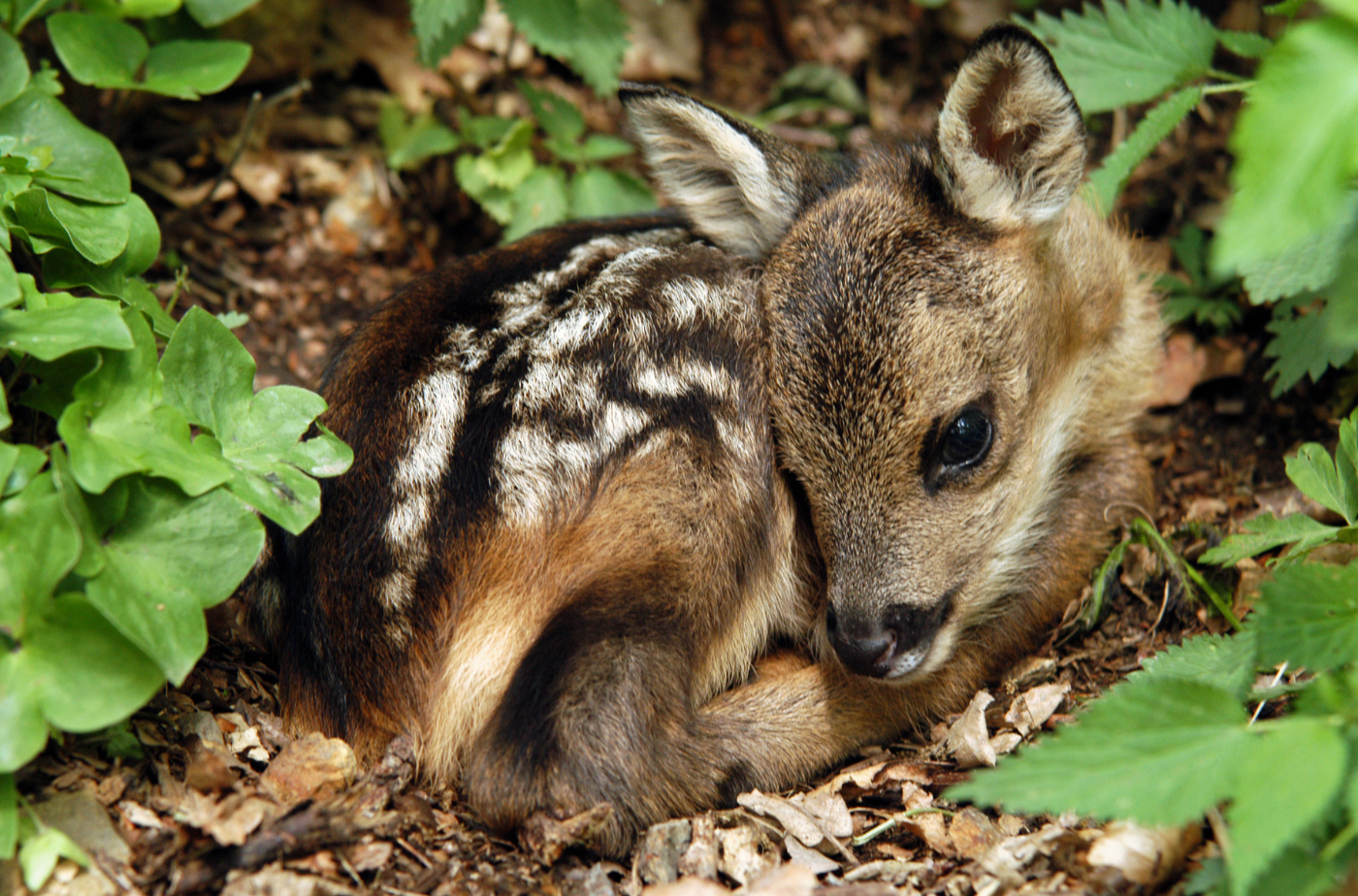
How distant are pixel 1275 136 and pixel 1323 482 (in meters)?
1.60

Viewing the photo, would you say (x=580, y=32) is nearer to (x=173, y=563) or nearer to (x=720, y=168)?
(x=720, y=168)

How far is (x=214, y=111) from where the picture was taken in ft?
18.2

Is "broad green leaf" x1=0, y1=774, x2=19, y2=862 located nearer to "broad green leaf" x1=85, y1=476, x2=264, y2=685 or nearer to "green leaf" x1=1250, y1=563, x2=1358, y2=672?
"broad green leaf" x1=85, y1=476, x2=264, y2=685

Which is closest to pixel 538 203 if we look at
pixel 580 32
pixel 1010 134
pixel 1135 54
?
pixel 580 32

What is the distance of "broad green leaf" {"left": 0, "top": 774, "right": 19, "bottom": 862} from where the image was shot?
8.09ft

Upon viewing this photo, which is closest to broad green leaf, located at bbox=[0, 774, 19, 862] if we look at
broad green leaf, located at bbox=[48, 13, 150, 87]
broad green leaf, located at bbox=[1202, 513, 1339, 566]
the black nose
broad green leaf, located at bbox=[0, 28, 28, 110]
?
broad green leaf, located at bbox=[0, 28, 28, 110]

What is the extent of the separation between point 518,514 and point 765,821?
1.17 metres

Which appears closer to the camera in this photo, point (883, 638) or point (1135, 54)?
point (883, 638)

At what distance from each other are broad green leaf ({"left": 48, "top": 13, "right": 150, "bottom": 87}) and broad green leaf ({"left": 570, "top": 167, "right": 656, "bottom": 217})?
78.0 inches

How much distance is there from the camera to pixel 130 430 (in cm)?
288

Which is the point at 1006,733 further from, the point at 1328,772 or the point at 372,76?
the point at 372,76

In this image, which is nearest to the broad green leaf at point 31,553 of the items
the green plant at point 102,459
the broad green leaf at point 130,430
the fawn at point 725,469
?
the green plant at point 102,459

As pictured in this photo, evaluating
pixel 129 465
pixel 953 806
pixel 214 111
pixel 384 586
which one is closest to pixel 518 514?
pixel 384 586

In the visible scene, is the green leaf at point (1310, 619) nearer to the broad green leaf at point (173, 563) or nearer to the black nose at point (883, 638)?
the black nose at point (883, 638)
